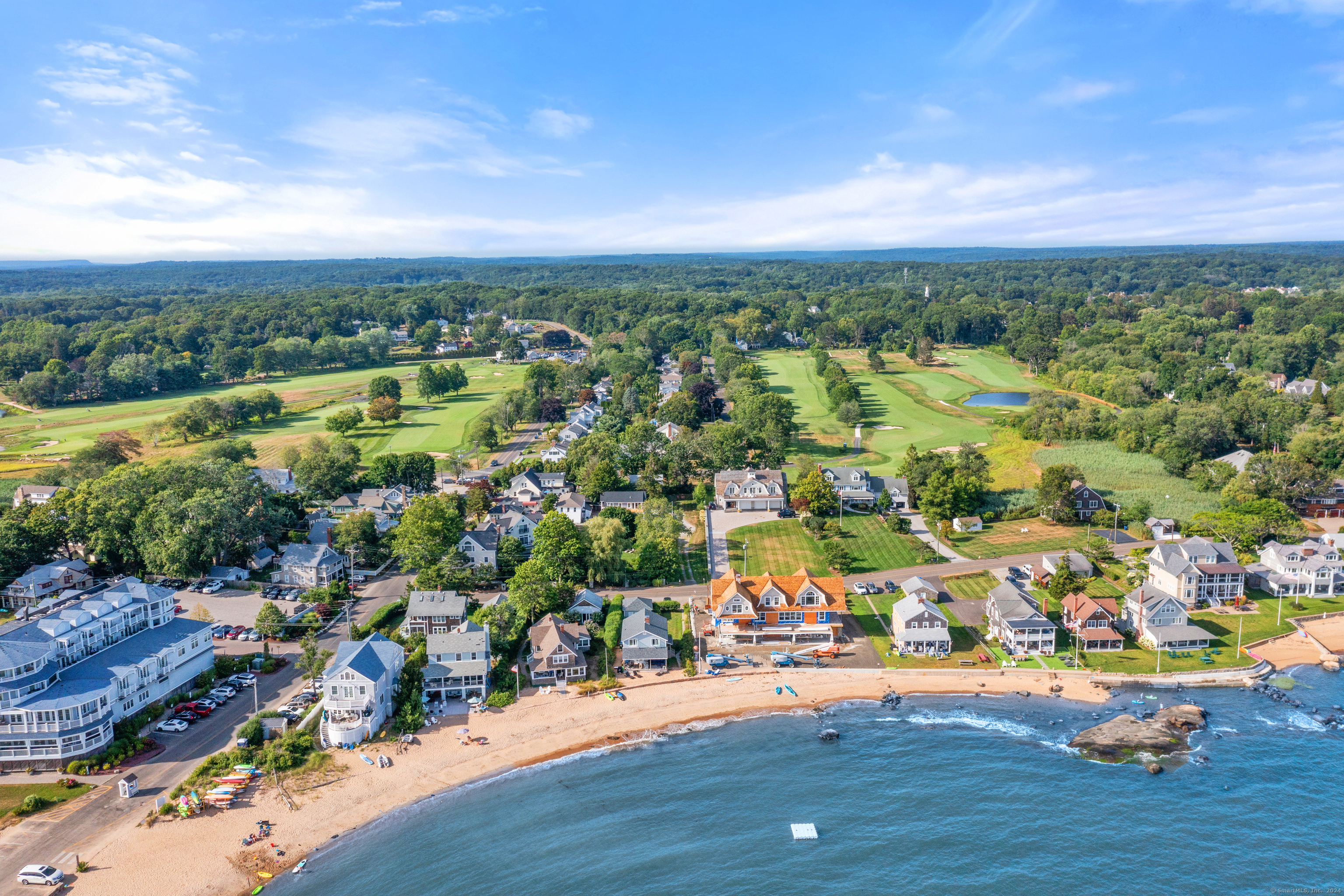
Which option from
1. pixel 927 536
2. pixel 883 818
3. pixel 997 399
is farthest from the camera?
pixel 997 399

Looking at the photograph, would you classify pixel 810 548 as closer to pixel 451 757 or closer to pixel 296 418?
pixel 451 757

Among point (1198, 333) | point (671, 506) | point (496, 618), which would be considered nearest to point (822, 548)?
point (671, 506)

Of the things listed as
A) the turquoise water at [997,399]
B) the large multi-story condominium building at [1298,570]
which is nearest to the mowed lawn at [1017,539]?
the large multi-story condominium building at [1298,570]

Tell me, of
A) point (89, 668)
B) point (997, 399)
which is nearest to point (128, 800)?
point (89, 668)

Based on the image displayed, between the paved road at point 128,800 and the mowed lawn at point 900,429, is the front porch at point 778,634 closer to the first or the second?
the paved road at point 128,800

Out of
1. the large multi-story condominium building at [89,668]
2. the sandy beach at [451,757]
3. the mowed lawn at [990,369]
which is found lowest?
the sandy beach at [451,757]

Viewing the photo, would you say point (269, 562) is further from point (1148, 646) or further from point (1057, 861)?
point (1148, 646)

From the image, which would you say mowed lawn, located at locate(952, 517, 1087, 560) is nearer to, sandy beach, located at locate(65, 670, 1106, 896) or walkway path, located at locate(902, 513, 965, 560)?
walkway path, located at locate(902, 513, 965, 560)
